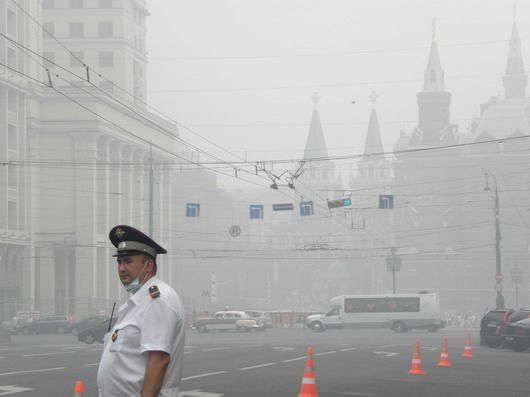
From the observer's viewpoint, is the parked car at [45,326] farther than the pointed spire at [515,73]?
No

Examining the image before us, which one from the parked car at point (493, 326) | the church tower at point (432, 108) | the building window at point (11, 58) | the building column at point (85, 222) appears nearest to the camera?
the parked car at point (493, 326)

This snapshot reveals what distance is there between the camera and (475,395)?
1786 centimetres

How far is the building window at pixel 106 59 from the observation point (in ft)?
362

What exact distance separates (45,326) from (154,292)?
62.4 m

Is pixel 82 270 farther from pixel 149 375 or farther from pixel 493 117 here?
pixel 493 117

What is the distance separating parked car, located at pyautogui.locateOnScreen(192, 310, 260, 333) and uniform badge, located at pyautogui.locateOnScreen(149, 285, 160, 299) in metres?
60.1

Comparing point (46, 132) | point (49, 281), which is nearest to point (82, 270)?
point (49, 281)

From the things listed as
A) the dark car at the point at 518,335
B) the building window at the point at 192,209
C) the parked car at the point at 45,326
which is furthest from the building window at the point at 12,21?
the dark car at the point at 518,335

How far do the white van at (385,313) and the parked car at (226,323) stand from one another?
13.6ft

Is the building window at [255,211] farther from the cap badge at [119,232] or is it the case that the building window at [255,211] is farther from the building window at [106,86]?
the cap badge at [119,232]

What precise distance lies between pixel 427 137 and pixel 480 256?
1496 inches

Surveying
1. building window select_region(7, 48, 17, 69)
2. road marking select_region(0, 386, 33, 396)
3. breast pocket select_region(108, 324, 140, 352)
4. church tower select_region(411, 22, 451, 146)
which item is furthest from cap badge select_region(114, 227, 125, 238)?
church tower select_region(411, 22, 451, 146)

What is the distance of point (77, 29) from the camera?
357ft

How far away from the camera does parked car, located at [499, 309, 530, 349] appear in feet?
118
